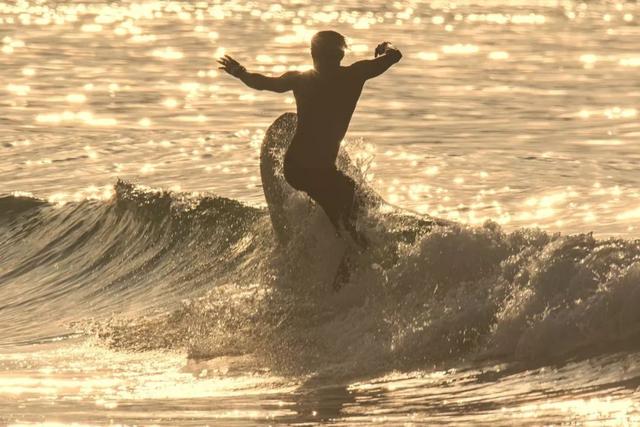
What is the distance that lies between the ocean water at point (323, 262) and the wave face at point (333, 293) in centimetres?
2

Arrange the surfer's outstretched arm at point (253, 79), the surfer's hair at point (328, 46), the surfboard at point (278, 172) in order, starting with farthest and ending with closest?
the surfboard at point (278, 172), the surfer's hair at point (328, 46), the surfer's outstretched arm at point (253, 79)

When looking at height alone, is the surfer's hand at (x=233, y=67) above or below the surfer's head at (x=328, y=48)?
below

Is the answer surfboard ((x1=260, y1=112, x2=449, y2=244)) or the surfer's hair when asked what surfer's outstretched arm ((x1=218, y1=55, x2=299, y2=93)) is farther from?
surfboard ((x1=260, y1=112, x2=449, y2=244))

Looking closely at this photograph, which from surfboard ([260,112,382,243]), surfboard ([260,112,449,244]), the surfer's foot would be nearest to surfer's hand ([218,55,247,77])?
surfboard ([260,112,449,244])

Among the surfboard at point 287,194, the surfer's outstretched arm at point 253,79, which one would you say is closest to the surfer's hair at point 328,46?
the surfer's outstretched arm at point 253,79

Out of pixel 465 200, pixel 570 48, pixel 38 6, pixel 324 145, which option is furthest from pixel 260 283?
pixel 38 6

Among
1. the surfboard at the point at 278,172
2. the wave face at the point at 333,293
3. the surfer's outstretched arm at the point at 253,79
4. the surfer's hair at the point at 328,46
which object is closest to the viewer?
the wave face at the point at 333,293

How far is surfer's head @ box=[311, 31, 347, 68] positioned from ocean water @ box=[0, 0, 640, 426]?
161cm

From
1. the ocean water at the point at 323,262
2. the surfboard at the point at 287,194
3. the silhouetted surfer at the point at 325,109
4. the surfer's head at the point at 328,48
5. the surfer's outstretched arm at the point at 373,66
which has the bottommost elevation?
the ocean water at the point at 323,262

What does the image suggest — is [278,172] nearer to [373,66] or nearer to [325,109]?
[325,109]

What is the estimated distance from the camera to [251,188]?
67.0 feet

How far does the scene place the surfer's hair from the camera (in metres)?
11.4

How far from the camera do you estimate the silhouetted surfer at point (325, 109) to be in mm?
11438

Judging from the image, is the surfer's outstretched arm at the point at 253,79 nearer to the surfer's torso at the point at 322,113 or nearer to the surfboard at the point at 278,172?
the surfer's torso at the point at 322,113
